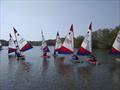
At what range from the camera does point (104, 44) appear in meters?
125

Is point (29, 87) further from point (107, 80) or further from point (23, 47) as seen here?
point (23, 47)

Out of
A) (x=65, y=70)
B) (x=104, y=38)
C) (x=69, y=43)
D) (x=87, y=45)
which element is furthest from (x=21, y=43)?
(x=104, y=38)

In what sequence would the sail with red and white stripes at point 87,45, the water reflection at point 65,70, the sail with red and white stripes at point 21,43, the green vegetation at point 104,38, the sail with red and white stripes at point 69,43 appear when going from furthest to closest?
the green vegetation at point 104,38
the sail with red and white stripes at point 21,43
the sail with red and white stripes at point 69,43
the sail with red and white stripes at point 87,45
the water reflection at point 65,70

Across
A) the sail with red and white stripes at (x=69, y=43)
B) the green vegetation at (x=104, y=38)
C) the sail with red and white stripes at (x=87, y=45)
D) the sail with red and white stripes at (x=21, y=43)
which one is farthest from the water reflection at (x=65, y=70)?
the green vegetation at (x=104, y=38)

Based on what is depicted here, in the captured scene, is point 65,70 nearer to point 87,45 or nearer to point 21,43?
point 87,45

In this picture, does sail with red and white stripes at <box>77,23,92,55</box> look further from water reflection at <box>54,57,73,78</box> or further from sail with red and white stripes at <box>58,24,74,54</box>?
water reflection at <box>54,57,73,78</box>

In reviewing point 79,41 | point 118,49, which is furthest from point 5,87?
point 79,41

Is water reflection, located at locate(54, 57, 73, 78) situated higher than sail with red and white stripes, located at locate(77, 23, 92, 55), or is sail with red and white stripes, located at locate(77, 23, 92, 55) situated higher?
sail with red and white stripes, located at locate(77, 23, 92, 55)

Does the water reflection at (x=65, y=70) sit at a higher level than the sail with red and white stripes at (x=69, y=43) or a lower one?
Answer: lower

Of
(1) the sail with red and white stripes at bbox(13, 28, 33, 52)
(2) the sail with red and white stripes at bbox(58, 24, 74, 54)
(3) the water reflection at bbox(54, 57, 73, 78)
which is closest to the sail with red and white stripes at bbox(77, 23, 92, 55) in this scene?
(2) the sail with red and white stripes at bbox(58, 24, 74, 54)

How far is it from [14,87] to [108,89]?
1031cm

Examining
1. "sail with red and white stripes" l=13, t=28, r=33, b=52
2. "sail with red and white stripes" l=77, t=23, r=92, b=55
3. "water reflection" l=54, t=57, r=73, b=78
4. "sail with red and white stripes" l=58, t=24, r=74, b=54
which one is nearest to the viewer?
"water reflection" l=54, t=57, r=73, b=78

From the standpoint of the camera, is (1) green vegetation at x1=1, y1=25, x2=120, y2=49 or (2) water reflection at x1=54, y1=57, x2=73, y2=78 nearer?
(2) water reflection at x1=54, y1=57, x2=73, y2=78

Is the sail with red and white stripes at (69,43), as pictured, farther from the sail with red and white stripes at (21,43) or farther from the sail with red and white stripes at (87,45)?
the sail with red and white stripes at (21,43)
